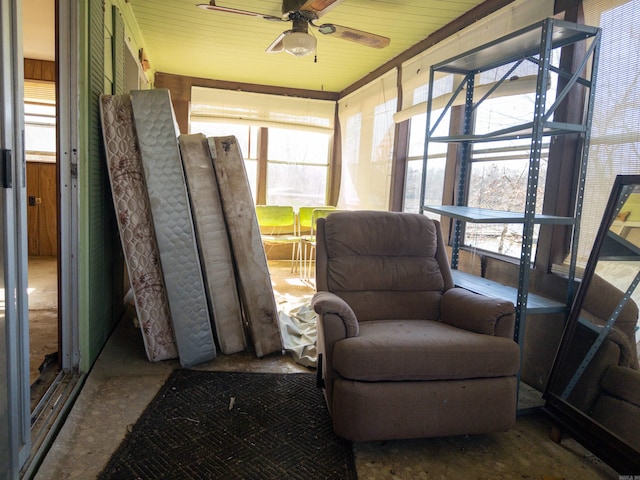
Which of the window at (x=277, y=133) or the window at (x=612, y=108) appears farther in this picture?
the window at (x=277, y=133)

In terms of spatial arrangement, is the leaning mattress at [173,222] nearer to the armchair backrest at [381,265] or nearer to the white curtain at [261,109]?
the armchair backrest at [381,265]

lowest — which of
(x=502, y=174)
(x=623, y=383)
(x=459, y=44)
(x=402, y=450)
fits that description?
(x=402, y=450)

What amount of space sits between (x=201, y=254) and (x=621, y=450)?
2.32 metres

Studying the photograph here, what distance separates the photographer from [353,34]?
10.2 feet

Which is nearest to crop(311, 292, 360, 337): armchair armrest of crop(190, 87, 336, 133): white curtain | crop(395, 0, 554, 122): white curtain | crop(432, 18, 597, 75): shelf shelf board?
crop(432, 18, 597, 75): shelf shelf board

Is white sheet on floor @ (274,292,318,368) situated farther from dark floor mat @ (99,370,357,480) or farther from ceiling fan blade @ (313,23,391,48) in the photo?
ceiling fan blade @ (313,23,391,48)

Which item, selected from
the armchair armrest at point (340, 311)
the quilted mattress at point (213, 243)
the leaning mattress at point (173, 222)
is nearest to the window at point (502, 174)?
the armchair armrest at point (340, 311)

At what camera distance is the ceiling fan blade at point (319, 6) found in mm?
2674

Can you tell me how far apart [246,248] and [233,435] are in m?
1.19

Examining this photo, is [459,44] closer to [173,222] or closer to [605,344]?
[605,344]

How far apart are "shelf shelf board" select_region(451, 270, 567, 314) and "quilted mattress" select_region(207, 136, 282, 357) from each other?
4.00 feet

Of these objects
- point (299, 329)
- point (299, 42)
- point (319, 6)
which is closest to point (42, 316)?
point (299, 329)

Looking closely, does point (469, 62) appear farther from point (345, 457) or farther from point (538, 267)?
point (345, 457)

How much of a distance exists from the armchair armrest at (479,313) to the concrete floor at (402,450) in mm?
506
